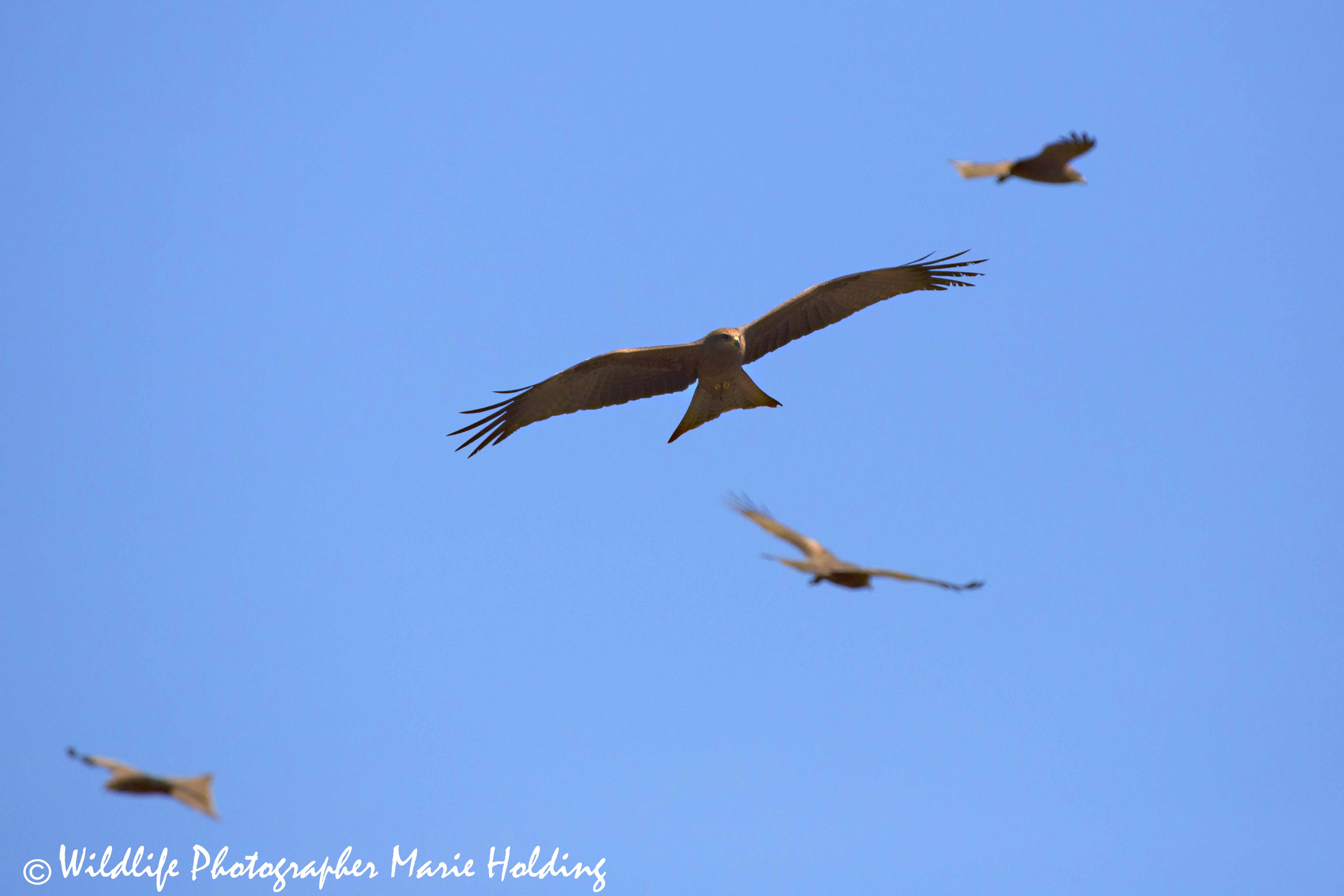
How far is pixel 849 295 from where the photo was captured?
589 inches

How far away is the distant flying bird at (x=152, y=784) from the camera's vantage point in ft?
26.1

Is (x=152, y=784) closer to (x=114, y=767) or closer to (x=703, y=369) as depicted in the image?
(x=114, y=767)

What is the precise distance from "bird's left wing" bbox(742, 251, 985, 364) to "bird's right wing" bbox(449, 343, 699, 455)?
95cm

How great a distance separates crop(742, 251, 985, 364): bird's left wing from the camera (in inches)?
580

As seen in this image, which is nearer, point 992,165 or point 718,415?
point 992,165

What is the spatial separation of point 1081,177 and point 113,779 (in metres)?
8.52

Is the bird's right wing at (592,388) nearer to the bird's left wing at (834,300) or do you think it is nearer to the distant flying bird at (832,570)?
the bird's left wing at (834,300)

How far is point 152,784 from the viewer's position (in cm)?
809

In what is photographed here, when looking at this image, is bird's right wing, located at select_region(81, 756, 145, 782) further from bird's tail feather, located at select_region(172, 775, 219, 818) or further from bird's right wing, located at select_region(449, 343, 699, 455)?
bird's right wing, located at select_region(449, 343, 699, 455)

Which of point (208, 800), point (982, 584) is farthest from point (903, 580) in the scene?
point (208, 800)

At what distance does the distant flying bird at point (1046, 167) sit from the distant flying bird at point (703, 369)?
5.29 meters

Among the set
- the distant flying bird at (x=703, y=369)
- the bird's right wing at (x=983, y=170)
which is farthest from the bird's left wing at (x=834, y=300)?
the bird's right wing at (x=983, y=170)

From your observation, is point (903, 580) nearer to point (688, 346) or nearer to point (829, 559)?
point (829, 559)

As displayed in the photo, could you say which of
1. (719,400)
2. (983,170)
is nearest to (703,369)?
(719,400)
